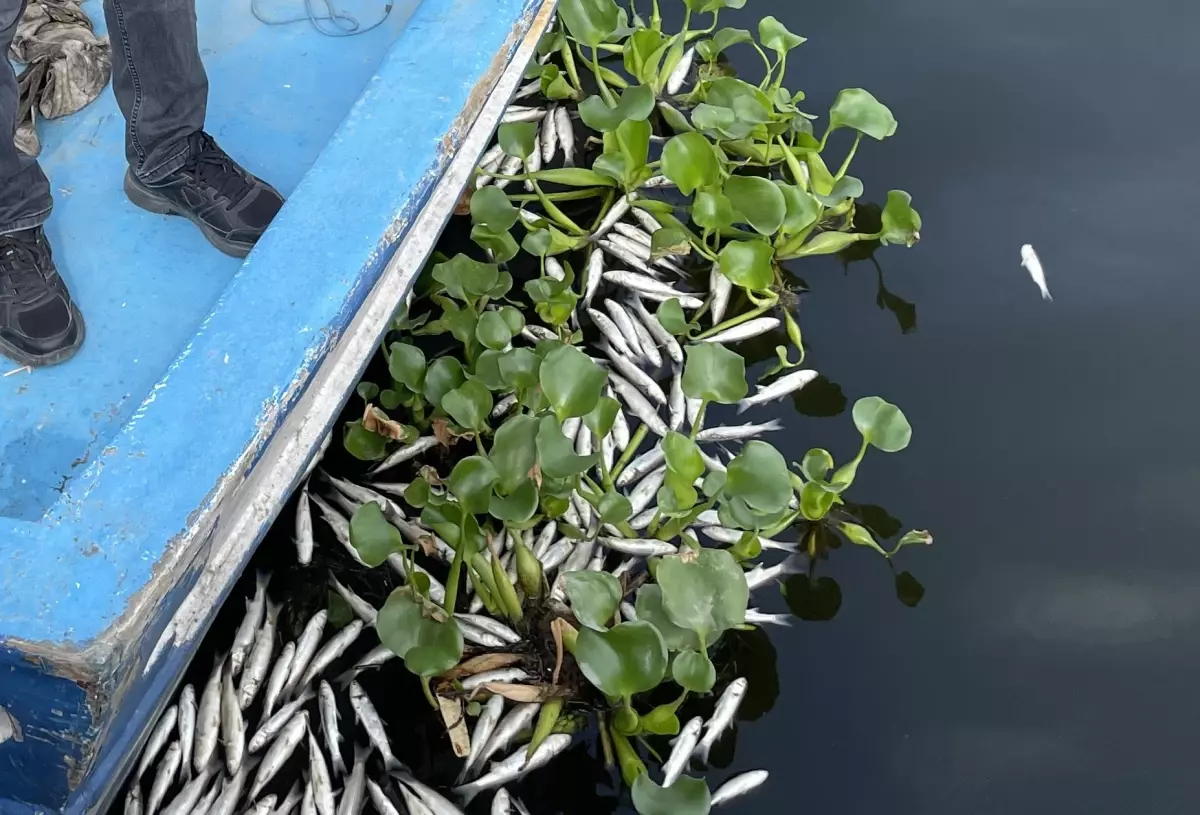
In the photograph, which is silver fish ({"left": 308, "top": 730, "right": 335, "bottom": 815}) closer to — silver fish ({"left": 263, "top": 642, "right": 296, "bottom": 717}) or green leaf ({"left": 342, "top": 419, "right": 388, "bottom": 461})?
silver fish ({"left": 263, "top": 642, "right": 296, "bottom": 717})

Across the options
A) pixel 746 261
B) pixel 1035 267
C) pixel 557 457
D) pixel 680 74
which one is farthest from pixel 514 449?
pixel 680 74

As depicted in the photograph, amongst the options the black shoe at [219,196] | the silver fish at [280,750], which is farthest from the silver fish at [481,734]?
the black shoe at [219,196]

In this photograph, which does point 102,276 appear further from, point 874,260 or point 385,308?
point 874,260

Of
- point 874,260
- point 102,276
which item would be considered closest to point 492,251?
point 102,276

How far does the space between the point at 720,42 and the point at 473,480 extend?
4.72ft

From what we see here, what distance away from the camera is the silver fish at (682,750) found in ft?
5.21

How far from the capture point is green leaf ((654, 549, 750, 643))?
140 cm

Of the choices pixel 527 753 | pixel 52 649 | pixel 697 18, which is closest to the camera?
pixel 52 649

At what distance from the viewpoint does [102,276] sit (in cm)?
186

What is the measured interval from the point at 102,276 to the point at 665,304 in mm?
990

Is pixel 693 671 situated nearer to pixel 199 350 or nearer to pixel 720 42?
pixel 199 350

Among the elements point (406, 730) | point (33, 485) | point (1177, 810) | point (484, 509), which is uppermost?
point (484, 509)

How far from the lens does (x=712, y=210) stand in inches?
79.3

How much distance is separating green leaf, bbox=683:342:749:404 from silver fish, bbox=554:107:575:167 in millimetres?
1009
